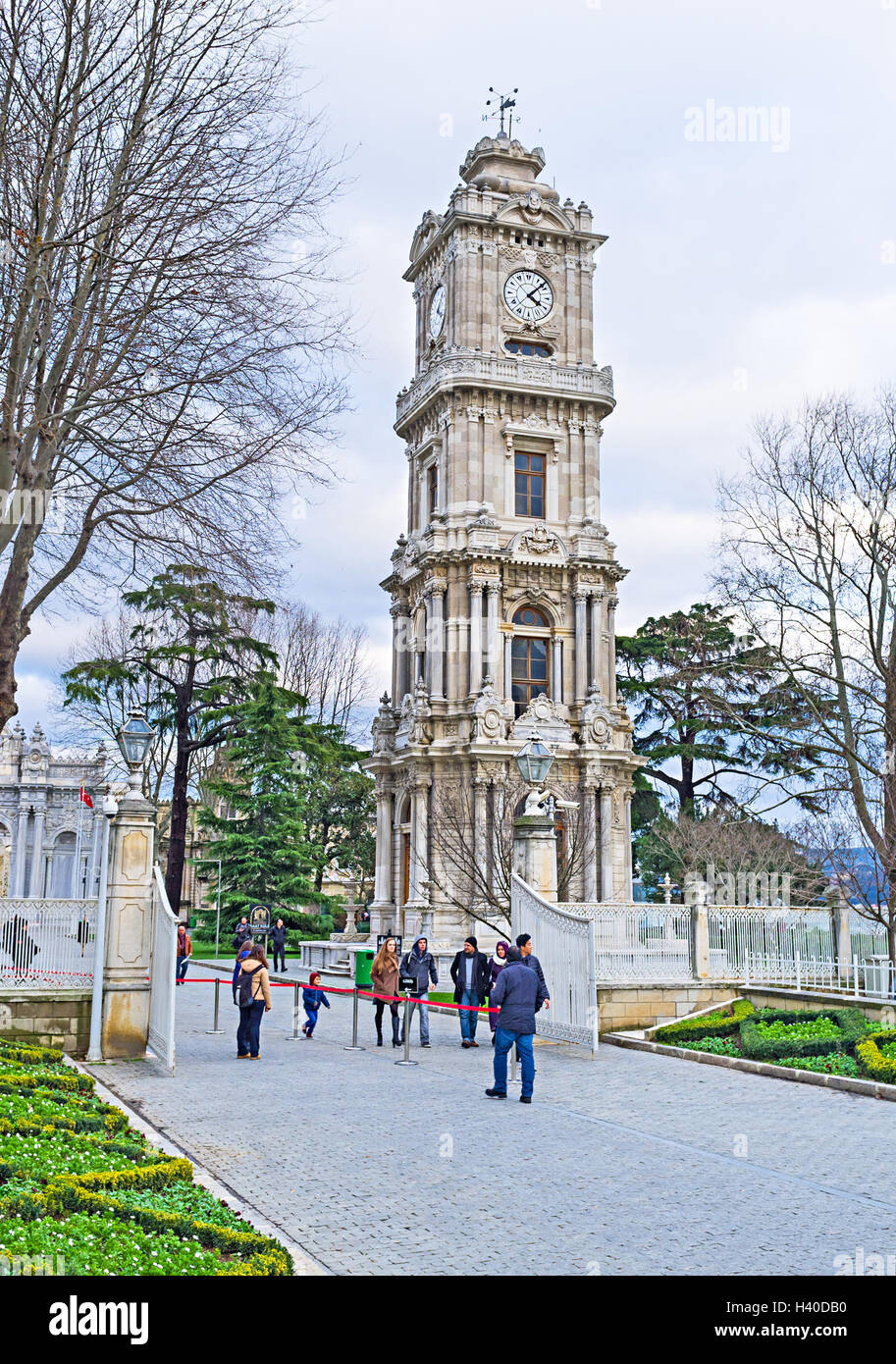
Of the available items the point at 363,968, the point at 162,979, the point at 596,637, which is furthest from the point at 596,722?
the point at 162,979

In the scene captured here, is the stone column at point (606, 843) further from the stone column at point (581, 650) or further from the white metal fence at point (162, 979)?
the white metal fence at point (162, 979)

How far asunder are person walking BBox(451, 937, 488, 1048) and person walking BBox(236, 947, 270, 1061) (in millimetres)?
3611

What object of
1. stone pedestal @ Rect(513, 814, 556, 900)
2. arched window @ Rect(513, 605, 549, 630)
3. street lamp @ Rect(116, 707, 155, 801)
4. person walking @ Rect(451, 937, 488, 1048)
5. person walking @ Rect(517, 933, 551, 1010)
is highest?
arched window @ Rect(513, 605, 549, 630)

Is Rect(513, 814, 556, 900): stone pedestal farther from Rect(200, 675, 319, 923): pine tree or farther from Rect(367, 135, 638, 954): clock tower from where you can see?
Rect(200, 675, 319, 923): pine tree

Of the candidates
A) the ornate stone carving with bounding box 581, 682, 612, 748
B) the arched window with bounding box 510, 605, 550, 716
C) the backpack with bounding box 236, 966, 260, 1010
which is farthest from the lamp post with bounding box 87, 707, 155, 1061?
the arched window with bounding box 510, 605, 550, 716

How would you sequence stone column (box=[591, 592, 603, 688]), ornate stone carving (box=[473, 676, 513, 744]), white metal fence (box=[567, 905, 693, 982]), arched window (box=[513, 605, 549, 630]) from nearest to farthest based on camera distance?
white metal fence (box=[567, 905, 693, 982]) < ornate stone carving (box=[473, 676, 513, 744]) < stone column (box=[591, 592, 603, 688]) < arched window (box=[513, 605, 549, 630])

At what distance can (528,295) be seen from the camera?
4569cm

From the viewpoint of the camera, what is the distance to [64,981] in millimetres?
15969

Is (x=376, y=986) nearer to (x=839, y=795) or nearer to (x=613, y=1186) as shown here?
(x=613, y=1186)

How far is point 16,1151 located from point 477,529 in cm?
3501

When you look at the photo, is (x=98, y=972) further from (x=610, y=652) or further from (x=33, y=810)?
(x=33, y=810)

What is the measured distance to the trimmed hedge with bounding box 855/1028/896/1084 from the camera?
14.4 meters

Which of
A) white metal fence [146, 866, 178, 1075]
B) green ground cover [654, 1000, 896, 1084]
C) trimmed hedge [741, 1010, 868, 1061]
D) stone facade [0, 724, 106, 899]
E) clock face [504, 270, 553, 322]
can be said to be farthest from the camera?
stone facade [0, 724, 106, 899]
